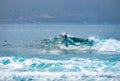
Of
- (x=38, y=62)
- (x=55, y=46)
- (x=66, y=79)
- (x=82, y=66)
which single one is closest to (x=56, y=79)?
(x=66, y=79)

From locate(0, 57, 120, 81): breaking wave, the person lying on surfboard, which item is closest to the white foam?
the person lying on surfboard

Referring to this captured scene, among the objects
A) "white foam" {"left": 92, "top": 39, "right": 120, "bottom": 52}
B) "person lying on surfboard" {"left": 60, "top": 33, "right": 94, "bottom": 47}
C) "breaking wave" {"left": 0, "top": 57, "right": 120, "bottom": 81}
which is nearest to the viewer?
"breaking wave" {"left": 0, "top": 57, "right": 120, "bottom": 81}

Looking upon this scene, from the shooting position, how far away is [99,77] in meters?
11.2

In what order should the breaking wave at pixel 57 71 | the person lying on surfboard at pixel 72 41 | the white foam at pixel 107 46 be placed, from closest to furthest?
the breaking wave at pixel 57 71 → the white foam at pixel 107 46 → the person lying on surfboard at pixel 72 41

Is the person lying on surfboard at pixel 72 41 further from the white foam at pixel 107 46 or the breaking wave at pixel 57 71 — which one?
the breaking wave at pixel 57 71

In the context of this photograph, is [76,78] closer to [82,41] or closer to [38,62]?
[38,62]

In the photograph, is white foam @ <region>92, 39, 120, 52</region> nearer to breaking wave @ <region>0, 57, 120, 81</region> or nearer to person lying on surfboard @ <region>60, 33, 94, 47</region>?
person lying on surfboard @ <region>60, 33, 94, 47</region>

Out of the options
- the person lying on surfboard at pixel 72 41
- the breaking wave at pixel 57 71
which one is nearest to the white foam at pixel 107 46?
the person lying on surfboard at pixel 72 41

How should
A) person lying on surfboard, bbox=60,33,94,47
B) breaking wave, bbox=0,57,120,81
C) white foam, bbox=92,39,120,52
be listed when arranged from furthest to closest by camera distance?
person lying on surfboard, bbox=60,33,94,47 → white foam, bbox=92,39,120,52 → breaking wave, bbox=0,57,120,81

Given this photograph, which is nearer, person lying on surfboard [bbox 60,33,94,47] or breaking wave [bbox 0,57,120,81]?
breaking wave [bbox 0,57,120,81]

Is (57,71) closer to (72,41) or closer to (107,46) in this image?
(107,46)

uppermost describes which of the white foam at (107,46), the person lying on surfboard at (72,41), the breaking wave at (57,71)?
the person lying on surfboard at (72,41)

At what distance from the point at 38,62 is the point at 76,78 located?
3.68 meters

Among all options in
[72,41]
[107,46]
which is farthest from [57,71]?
[72,41]
